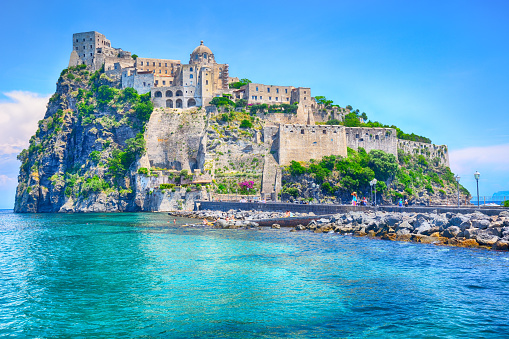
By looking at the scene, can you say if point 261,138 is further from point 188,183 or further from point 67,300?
point 67,300

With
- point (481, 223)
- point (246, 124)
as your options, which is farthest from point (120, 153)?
point (481, 223)

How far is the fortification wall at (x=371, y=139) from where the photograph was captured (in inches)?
2525

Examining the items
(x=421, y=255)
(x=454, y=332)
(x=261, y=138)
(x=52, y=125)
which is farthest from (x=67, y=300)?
(x=52, y=125)

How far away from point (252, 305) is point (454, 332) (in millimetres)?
5056

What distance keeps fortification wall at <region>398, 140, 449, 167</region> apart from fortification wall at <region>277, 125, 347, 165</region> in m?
13.3

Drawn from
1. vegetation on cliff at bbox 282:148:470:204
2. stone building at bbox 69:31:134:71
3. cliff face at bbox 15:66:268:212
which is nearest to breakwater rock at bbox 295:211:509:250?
vegetation on cliff at bbox 282:148:470:204

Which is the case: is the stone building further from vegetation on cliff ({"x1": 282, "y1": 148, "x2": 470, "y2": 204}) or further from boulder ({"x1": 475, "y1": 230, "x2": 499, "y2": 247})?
boulder ({"x1": 475, "y1": 230, "x2": 499, "y2": 247})

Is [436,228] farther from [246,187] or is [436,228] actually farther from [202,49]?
[202,49]

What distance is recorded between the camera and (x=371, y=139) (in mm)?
64750

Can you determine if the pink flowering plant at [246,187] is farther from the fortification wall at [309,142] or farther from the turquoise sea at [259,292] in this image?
the turquoise sea at [259,292]

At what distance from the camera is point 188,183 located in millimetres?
59531

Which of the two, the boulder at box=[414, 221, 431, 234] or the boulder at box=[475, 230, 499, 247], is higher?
the boulder at box=[414, 221, 431, 234]

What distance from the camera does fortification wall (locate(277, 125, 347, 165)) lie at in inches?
2336

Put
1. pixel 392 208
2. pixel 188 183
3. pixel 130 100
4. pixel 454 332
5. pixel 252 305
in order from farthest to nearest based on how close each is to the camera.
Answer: pixel 130 100 < pixel 188 183 < pixel 392 208 < pixel 252 305 < pixel 454 332
